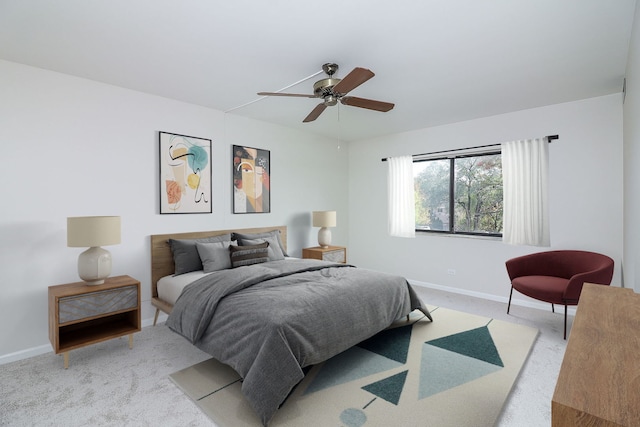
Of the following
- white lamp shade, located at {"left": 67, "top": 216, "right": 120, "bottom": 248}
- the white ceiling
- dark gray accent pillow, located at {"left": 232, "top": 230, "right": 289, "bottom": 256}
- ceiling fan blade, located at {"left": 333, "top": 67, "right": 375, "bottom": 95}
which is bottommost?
dark gray accent pillow, located at {"left": 232, "top": 230, "right": 289, "bottom": 256}

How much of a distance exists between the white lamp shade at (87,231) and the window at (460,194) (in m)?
4.25

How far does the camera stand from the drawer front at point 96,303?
8.41 ft

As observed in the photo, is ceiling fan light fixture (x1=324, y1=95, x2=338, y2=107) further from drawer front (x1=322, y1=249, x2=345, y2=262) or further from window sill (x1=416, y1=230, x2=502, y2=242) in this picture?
window sill (x1=416, y1=230, x2=502, y2=242)

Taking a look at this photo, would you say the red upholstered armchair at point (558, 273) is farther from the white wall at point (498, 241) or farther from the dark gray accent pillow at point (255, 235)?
the dark gray accent pillow at point (255, 235)

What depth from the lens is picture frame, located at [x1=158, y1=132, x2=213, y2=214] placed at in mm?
3598

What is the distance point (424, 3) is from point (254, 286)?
2.35 metres

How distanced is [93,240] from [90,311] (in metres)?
0.60

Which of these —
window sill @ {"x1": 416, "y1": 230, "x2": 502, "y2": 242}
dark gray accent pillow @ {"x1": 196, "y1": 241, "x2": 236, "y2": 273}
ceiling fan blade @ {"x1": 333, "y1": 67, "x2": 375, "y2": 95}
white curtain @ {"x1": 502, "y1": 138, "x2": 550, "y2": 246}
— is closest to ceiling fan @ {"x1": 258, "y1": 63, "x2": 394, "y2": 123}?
ceiling fan blade @ {"x1": 333, "y1": 67, "x2": 375, "y2": 95}

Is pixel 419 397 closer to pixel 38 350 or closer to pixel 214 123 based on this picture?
pixel 38 350

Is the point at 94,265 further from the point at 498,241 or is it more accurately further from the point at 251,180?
the point at 498,241

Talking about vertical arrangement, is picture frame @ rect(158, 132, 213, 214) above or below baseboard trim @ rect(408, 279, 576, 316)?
above

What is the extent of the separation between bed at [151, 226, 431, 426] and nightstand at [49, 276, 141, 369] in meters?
0.39

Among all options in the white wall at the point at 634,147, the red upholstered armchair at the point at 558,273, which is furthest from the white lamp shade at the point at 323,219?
the white wall at the point at 634,147

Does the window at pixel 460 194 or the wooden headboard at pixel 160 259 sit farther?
the window at pixel 460 194
